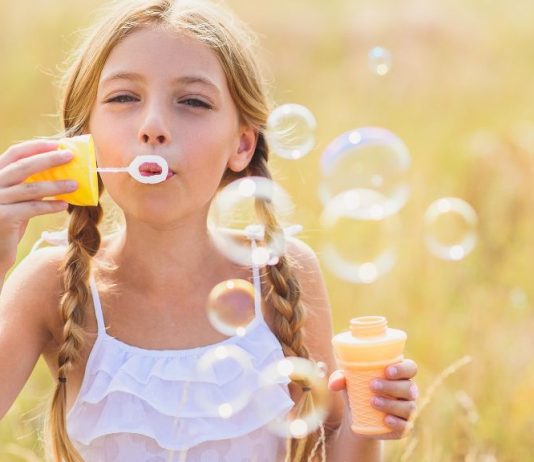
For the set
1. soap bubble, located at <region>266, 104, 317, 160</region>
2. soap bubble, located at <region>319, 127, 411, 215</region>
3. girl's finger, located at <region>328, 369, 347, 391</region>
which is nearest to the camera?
girl's finger, located at <region>328, 369, 347, 391</region>

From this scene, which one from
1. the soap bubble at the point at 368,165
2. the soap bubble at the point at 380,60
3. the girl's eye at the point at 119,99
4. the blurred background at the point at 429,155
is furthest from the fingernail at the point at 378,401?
the soap bubble at the point at 380,60

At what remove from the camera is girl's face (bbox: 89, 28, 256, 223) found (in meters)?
2.25

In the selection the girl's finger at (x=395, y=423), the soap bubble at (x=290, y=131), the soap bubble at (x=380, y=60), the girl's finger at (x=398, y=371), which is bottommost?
the girl's finger at (x=395, y=423)

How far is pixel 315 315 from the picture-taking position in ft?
8.87

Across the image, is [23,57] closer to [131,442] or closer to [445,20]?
[445,20]

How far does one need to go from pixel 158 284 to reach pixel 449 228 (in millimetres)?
2517

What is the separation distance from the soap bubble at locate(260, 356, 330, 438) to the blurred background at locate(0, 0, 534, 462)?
23 cm

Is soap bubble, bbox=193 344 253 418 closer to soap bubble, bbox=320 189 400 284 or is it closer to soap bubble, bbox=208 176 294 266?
soap bubble, bbox=208 176 294 266

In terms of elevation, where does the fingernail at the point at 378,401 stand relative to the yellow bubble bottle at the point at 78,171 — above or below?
below

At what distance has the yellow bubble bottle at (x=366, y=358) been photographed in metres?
2.01

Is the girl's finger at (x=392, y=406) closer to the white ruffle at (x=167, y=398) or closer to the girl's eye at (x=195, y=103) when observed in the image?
the white ruffle at (x=167, y=398)

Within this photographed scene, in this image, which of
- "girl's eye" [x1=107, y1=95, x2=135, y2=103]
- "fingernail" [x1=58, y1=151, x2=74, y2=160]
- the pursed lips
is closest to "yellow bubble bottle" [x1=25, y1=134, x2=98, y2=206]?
"fingernail" [x1=58, y1=151, x2=74, y2=160]

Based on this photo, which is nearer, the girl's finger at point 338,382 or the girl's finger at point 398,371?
the girl's finger at point 398,371

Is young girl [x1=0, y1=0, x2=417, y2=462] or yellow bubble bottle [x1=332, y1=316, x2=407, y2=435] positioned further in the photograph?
young girl [x1=0, y1=0, x2=417, y2=462]
